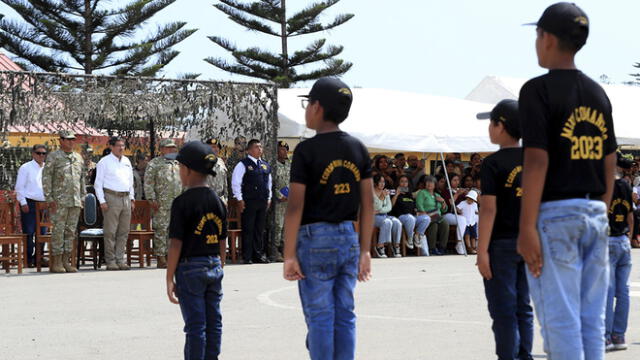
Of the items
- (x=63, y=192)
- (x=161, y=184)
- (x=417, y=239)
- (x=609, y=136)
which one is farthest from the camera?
(x=417, y=239)

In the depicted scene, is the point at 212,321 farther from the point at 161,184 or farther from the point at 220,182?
the point at 220,182

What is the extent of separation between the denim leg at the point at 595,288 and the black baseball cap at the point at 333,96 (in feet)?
5.40

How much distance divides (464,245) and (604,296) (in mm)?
15976

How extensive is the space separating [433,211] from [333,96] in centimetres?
1457

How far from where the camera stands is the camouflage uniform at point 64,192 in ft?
51.5

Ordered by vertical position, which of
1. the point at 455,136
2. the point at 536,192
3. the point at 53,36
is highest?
the point at 53,36

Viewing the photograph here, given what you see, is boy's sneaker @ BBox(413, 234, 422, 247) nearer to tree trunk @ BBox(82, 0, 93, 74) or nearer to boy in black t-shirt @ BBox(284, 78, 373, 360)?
boy in black t-shirt @ BBox(284, 78, 373, 360)

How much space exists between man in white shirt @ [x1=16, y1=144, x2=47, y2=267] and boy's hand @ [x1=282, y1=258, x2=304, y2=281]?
11.8 metres

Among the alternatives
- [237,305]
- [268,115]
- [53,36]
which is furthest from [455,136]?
[53,36]

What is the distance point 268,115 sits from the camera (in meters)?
19.0

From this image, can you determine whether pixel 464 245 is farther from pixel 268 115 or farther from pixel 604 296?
pixel 604 296

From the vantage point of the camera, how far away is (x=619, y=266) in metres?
8.21

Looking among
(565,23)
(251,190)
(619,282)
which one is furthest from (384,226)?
(565,23)

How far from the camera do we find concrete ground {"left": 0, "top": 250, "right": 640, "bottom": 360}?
321 inches
